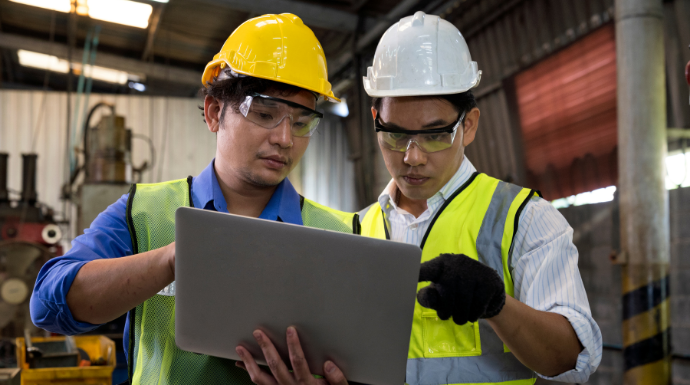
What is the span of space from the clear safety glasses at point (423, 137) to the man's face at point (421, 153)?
0.05 ft

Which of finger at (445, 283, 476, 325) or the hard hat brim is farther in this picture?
the hard hat brim

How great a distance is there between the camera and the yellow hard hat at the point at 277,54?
5.03 ft

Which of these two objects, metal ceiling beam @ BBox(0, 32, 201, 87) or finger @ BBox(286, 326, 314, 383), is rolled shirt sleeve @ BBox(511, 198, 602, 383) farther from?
metal ceiling beam @ BBox(0, 32, 201, 87)

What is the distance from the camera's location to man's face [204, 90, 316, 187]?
1.50 m

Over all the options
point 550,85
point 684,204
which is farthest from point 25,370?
point 550,85

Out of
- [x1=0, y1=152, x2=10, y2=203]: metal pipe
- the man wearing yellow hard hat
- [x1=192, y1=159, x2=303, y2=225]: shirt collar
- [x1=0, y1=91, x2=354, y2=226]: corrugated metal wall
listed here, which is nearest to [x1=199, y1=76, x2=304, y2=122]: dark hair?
the man wearing yellow hard hat

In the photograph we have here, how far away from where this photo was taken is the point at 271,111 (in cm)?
151

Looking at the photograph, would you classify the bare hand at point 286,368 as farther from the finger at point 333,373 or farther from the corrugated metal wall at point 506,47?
the corrugated metal wall at point 506,47

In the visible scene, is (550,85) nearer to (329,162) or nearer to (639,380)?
(639,380)

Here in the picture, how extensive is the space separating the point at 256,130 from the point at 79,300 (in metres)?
0.63

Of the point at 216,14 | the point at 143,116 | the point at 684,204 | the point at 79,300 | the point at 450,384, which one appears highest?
the point at 216,14

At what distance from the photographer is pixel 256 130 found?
4.91 feet

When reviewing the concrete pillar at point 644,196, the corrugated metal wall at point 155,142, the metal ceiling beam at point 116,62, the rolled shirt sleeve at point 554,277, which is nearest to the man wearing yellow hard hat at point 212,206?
the rolled shirt sleeve at point 554,277

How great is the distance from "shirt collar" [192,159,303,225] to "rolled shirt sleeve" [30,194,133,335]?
0.21 m
